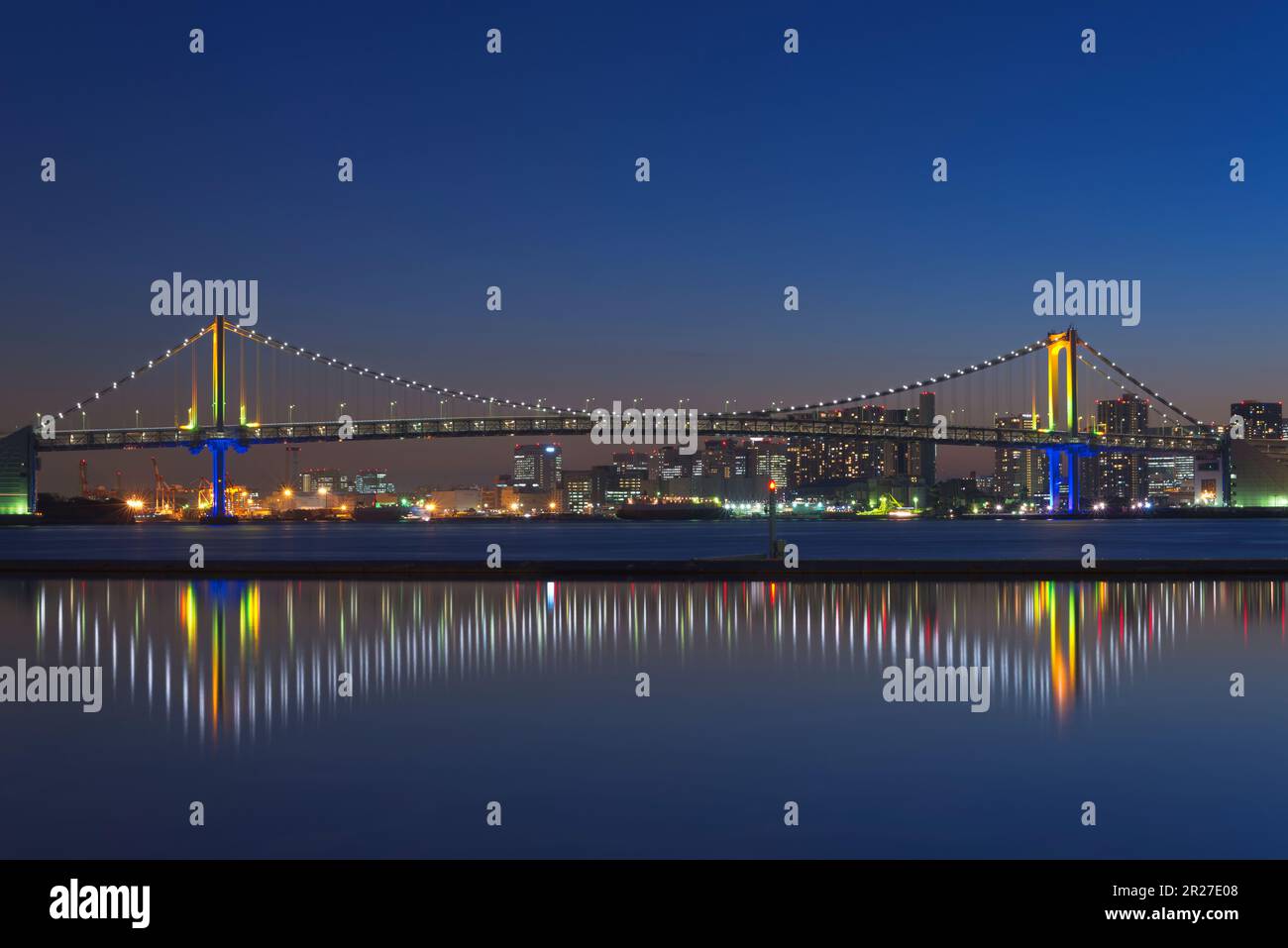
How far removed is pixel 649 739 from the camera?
28.5 ft

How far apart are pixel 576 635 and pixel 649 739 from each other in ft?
21.6

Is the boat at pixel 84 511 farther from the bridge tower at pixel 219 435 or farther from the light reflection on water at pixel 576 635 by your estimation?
the light reflection on water at pixel 576 635

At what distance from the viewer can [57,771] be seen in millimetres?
7629

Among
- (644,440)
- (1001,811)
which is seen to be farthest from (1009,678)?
(644,440)

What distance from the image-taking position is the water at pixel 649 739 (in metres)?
6.14
